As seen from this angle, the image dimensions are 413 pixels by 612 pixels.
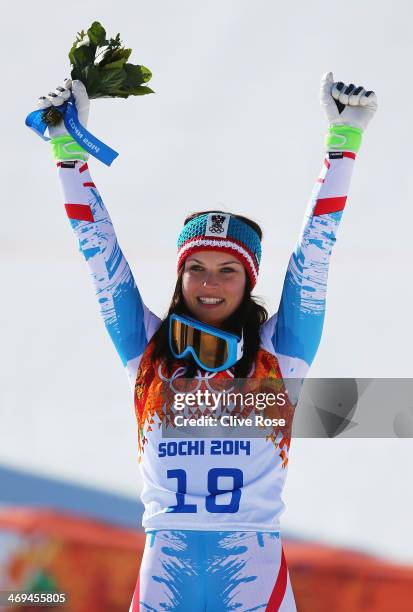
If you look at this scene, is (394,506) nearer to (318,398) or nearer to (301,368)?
(318,398)

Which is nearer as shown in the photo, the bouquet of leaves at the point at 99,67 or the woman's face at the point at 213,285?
the woman's face at the point at 213,285

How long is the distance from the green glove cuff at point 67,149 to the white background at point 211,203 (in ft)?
3.60

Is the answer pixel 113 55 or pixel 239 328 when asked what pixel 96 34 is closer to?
pixel 113 55

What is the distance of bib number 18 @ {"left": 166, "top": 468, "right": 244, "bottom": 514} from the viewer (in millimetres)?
1943

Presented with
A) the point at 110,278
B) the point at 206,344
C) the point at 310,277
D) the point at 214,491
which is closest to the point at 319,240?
the point at 310,277

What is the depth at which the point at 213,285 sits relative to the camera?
213cm

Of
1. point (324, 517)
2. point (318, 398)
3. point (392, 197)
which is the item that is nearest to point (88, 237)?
point (318, 398)

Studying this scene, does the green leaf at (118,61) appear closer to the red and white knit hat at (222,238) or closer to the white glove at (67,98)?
the white glove at (67,98)

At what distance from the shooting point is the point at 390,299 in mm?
3574

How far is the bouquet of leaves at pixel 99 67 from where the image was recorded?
2.27m

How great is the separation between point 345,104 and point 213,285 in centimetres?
51

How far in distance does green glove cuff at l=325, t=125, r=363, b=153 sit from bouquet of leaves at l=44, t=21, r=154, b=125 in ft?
1.51

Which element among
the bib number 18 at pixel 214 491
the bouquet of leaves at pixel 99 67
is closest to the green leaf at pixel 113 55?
the bouquet of leaves at pixel 99 67

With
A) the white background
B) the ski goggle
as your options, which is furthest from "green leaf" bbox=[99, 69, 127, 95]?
the white background
